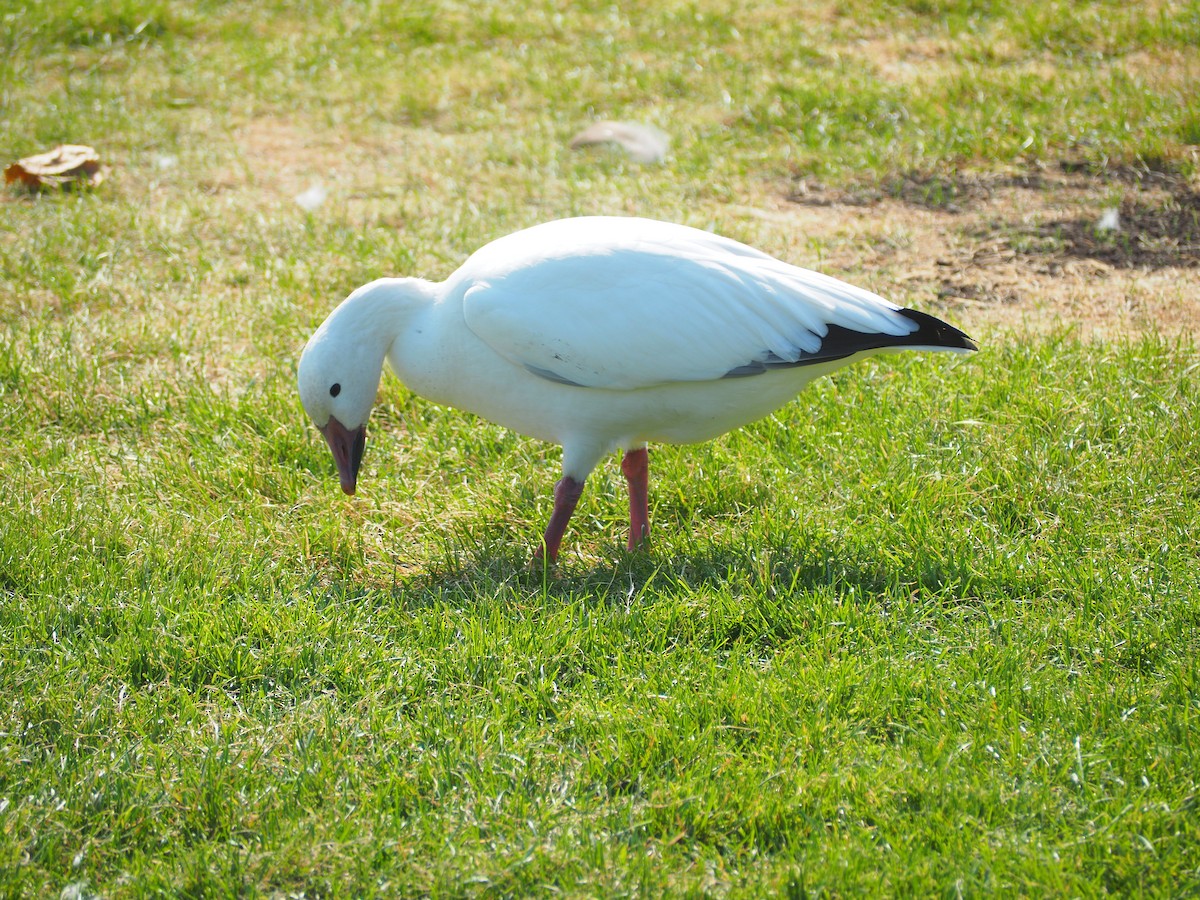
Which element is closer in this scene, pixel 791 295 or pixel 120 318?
pixel 791 295

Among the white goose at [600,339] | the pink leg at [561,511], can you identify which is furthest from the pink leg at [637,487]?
the pink leg at [561,511]

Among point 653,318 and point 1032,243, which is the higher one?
point 653,318

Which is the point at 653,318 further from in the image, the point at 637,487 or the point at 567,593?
the point at 567,593

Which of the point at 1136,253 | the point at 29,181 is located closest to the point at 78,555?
the point at 29,181

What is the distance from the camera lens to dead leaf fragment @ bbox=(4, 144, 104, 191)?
664 cm

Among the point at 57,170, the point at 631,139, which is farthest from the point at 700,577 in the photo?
the point at 57,170

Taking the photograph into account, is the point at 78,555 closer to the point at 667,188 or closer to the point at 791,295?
the point at 791,295

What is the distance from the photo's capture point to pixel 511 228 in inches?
241

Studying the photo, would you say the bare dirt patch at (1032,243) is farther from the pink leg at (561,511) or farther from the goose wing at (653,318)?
the pink leg at (561,511)

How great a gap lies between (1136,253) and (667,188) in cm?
239

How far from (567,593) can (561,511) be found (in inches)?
10.9

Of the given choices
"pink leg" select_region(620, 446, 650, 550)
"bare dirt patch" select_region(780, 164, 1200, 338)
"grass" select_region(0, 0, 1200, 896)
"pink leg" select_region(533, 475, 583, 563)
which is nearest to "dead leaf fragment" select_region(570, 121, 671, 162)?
"grass" select_region(0, 0, 1200, 896)

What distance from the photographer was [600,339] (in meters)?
3.49

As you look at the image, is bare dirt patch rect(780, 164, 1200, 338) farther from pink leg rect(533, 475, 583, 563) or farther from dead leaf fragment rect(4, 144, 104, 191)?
dead leaf fragment rect(4, 144, 104, 191)
